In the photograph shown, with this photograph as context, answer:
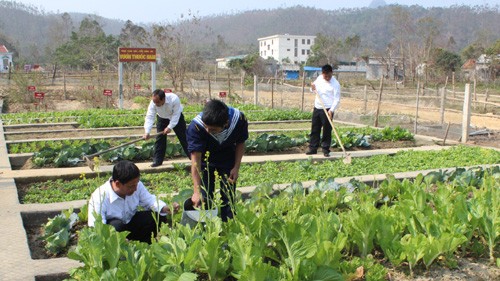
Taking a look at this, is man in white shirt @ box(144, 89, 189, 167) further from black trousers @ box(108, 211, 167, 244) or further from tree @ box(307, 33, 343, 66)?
tree @ box(307, 33, 343, 66)

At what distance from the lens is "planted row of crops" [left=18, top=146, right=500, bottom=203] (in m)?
6.78

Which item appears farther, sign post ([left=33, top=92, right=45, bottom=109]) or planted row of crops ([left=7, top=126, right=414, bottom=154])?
sign post ([left=33, top=92, right=45, bottom=109])

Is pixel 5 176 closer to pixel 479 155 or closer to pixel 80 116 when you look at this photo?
pixel 479 155

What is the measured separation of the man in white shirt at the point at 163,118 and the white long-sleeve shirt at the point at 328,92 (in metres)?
2.46

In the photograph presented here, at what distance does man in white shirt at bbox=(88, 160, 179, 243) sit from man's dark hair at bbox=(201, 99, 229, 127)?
68 centimetres

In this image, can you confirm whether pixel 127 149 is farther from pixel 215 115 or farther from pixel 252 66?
pixel 252 66

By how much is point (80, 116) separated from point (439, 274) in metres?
13.5

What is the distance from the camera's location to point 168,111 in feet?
26.3

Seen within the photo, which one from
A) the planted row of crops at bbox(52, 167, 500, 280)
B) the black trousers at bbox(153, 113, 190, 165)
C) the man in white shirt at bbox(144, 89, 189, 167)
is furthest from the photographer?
the black trousers at bbox(153, 113, 190, 165)

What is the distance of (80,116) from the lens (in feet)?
51.3

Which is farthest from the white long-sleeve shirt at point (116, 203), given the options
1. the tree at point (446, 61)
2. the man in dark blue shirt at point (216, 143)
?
the tree at point (446, 61)

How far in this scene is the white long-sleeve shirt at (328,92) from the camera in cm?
901

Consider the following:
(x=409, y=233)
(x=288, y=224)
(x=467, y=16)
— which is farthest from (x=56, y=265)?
(x=467, y=16)

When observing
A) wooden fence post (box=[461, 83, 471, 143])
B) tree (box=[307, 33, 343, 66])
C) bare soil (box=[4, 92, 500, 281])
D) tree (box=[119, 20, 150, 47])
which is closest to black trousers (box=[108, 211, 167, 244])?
bare soil (box=[4, 92, 500, 281])
